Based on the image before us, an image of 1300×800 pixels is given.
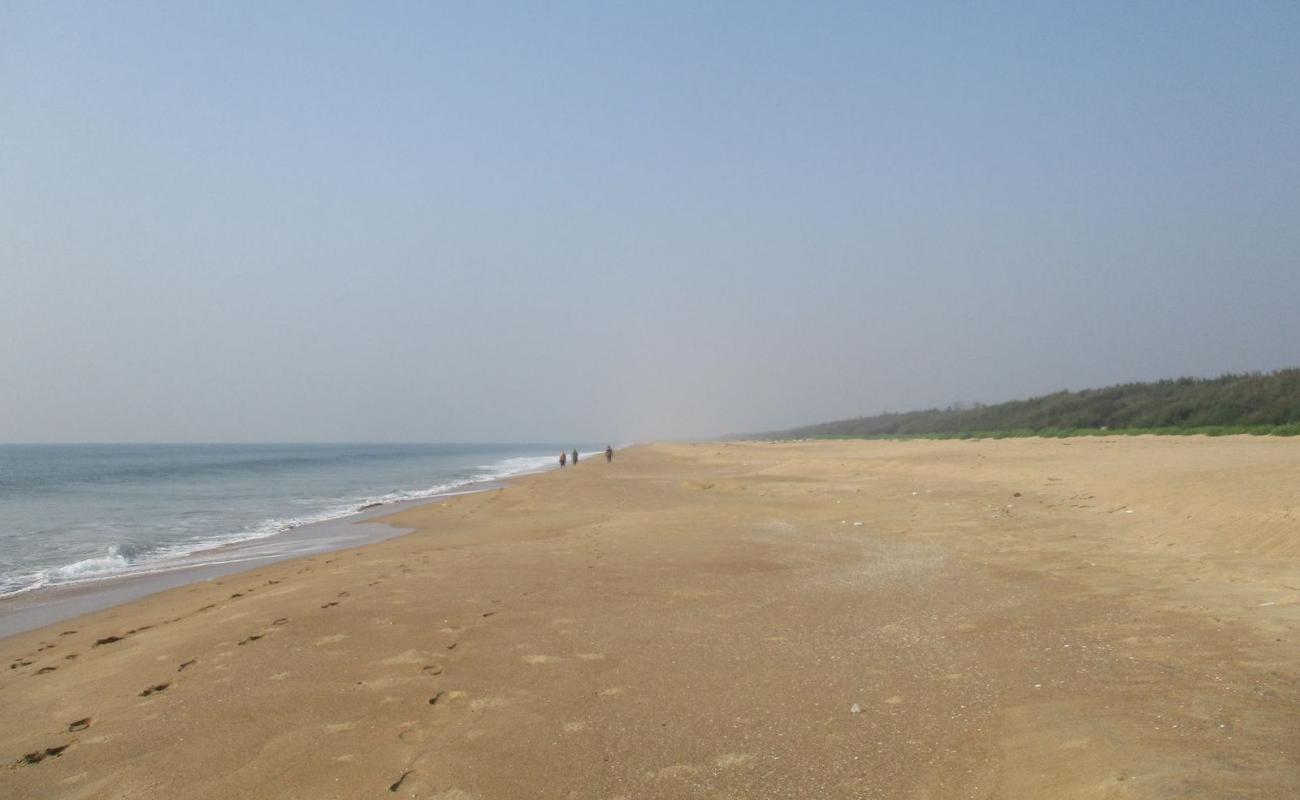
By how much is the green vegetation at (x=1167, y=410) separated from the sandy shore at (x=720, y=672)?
74.8ft

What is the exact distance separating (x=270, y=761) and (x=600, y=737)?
2.08 m

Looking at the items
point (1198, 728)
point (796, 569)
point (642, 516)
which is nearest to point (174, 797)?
point (1198, 728)

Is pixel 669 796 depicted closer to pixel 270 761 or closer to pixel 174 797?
pixel 270 761

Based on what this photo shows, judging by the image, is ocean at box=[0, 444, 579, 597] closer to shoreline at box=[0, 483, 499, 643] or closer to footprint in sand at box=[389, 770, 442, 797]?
shoreline at box=[0, 483, 499, 643]

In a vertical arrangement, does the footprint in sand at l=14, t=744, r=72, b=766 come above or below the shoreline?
above

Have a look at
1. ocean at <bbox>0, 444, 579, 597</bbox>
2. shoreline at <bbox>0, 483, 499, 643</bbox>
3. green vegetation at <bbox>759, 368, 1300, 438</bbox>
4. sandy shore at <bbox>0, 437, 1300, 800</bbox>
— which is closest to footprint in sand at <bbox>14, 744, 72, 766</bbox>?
sandy shore at <bbox>0, 437, 1300, 800</bbox>

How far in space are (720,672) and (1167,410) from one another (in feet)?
147

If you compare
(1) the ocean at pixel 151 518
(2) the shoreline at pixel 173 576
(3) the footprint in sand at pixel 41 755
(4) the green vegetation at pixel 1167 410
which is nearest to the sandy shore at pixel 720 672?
(3) the footprint in sand at pixel 41 755

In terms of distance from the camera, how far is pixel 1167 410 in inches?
1594

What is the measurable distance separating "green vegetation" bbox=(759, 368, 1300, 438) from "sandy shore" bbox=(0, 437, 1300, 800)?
22797 mm

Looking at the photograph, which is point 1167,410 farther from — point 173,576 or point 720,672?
point 173,576

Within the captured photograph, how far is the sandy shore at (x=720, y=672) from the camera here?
4.05m

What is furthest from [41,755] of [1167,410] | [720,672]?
[1167,410]

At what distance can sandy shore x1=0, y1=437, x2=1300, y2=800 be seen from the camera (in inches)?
159
